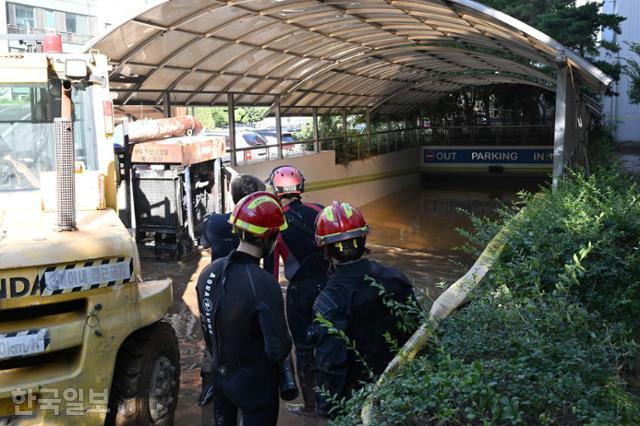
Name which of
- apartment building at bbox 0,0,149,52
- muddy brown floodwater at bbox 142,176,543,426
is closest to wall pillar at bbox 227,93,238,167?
muddy brown floodwater at bbox 142,176,543,426

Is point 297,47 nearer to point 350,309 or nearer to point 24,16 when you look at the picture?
point 350,309

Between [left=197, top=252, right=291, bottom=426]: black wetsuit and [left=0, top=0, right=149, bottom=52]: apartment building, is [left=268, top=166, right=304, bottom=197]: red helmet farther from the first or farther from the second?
[left=0, top=0, right=149, bottom=52]: apartment building

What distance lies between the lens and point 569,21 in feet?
55.5

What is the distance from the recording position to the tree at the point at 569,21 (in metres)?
16.9

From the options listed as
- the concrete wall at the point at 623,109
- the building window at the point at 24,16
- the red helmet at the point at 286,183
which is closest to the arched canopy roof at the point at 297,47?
the red helmet at the point at 286,183

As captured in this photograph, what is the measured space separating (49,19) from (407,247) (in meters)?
25.0

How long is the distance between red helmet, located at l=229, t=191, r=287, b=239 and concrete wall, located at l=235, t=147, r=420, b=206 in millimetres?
11816

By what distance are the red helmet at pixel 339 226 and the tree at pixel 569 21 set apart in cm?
1505

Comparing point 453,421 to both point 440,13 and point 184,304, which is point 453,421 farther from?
point 440,13

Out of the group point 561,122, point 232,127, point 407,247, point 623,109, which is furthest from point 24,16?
point 623,109

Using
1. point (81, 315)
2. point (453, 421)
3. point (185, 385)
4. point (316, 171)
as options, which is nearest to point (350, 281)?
point (453, 421)

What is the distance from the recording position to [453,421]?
2447 mm

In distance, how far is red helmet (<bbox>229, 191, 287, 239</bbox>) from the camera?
3416 mm

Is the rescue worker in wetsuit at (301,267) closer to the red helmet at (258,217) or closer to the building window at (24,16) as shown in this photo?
the red helmet at (258,217)
